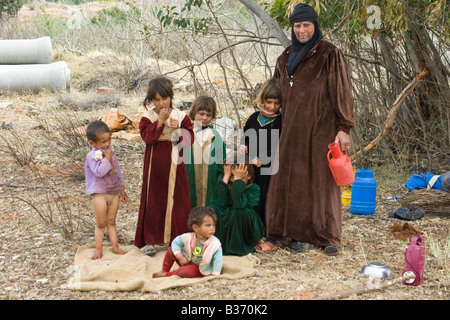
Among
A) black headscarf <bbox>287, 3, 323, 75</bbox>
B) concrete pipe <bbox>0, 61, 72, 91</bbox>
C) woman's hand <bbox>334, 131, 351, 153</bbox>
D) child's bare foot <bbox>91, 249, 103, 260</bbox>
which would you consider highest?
concrete pipe <bbox>0, 61, 72, 91</bbox>

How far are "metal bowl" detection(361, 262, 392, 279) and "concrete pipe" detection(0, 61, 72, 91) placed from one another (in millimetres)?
9433

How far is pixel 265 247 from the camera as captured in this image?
4258 mm

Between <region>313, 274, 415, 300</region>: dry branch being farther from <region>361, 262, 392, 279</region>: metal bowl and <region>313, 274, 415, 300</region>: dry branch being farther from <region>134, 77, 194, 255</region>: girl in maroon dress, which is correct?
<region>134, 77, 194, 255</region>: girl in maroon dress

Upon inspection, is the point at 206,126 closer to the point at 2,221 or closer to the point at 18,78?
the point at 2,221

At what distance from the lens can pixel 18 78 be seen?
1170 cm

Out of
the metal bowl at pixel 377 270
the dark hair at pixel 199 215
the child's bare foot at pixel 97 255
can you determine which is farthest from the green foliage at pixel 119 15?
the metal bowl at pixel 377 270

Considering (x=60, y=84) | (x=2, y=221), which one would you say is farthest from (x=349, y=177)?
(x=60, y=84)

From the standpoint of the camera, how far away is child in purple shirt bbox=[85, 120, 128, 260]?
3863 millimetres

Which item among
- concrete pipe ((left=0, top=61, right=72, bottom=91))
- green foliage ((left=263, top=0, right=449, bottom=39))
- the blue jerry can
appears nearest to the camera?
green foliage ((left=263, top=0, right=449, bottom=39))

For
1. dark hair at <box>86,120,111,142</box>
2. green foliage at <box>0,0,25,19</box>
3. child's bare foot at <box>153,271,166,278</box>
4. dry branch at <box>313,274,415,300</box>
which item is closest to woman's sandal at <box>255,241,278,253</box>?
child's bare foot at <box>153,271,166,278</box>

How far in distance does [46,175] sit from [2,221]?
1380mm

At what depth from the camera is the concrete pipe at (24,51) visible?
41.6ft

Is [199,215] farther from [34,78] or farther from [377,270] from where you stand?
[34,78]

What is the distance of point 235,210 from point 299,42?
1.39 m
